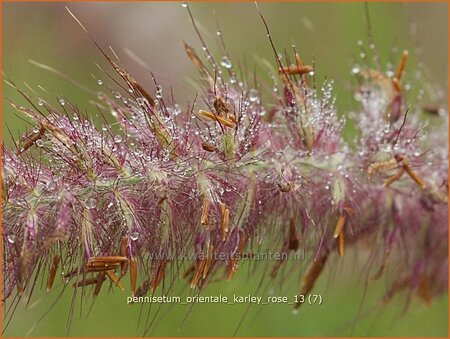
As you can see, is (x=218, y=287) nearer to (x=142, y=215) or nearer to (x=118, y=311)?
(x=142, y=215)

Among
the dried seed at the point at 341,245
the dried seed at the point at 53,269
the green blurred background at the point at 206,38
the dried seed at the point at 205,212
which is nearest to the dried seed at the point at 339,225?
the dried seed at the point at 341,245

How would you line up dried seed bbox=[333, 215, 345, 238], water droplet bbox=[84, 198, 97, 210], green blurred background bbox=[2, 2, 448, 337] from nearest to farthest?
1. water droplet bbox=[84, 198, 97, 210]
2. dried seed bbox=[333, 215, 345, 238]
3. green blurred background bbox=[2, 2, 448, 337]

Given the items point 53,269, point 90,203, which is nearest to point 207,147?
point 90,203

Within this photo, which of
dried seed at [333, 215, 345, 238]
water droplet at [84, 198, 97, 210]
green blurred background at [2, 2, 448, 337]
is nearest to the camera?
water droplet at [84, 198, 97, 210]

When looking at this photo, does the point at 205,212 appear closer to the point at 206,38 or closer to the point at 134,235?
the point at 134,235

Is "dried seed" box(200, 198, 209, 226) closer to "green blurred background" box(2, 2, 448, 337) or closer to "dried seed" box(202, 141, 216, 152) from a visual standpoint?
"dried seed" box(202, 141, 216, 152)

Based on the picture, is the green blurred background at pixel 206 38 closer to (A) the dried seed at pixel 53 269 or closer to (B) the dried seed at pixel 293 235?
(B) the dried seed at pixel 293 235

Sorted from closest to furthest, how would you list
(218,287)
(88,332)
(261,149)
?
(261,149)
(218,287)
(88,332)

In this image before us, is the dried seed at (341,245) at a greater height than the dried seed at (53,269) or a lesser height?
greater

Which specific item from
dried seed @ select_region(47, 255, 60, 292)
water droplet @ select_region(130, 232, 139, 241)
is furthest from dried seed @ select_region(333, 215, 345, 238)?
dried seed @ select_region(47, 255, 60, 292)

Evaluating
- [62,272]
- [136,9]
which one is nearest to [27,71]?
[136,9]

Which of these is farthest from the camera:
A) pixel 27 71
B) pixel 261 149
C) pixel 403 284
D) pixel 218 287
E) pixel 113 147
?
pixel 27 71
